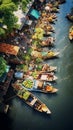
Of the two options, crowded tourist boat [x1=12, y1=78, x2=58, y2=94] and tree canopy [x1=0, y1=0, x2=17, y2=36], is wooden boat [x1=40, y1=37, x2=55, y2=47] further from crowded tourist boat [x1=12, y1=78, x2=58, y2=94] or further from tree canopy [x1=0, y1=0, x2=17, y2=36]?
crowded tourist boat [x1=12, y1=78, x2=58, y2=94]

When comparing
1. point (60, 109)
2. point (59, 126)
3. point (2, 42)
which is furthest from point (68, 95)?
point (2, 42)

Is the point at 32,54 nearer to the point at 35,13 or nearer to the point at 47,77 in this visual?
the point at 47,77

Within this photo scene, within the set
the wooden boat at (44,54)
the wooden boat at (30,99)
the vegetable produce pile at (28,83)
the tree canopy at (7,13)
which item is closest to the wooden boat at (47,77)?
the vegetable produce pile at (28,83)

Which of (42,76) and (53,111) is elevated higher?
(42,76)

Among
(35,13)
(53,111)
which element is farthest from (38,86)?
(35,13)

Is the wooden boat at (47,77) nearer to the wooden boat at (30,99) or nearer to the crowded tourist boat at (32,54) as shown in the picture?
the crowded tourist boat at (32,54)
